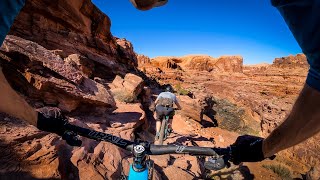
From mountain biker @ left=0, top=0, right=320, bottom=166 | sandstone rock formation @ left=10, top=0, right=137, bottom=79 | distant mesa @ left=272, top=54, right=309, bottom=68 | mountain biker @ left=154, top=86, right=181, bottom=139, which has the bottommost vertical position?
mountain biker @ left=154, top=86, right=181, bottom=139

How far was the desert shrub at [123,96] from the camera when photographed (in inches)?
394

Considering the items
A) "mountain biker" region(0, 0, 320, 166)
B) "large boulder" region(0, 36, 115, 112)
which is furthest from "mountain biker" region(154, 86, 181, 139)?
"mountain biker" region(0, 0, 320, 166)

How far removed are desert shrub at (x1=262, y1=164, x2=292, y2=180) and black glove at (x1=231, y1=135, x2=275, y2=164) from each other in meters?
9.81

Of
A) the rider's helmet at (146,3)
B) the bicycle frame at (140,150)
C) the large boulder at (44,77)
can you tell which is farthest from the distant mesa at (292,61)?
the rider's helmet at (146,3)

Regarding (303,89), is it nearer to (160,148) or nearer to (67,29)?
(160,148)

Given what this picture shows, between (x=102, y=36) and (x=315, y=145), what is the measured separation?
17.2 metres

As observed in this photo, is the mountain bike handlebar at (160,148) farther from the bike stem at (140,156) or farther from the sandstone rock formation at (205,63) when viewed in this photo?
the sandstone rock formation at (205,63)

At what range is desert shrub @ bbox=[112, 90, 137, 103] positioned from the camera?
394 inches

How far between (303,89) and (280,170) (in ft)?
35.8

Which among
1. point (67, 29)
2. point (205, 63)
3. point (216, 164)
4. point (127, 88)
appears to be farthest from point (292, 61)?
point (216, 164)

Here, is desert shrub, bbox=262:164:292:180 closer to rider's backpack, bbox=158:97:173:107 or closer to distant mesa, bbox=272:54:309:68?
rider's backpack, bbox=158:97:173:107

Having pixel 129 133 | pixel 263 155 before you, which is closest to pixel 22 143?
pixel 263 155

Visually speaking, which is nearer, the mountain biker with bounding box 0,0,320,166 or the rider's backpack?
the mountain biker with bounding box 0,0,320,166

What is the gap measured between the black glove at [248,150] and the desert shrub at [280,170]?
32.2ft
